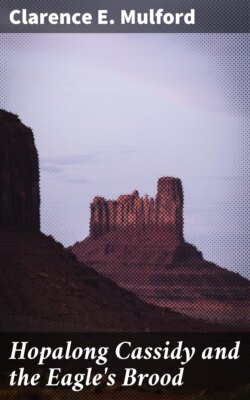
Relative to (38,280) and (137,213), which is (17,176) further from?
(137,213)

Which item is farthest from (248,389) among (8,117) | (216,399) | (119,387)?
(8,117)

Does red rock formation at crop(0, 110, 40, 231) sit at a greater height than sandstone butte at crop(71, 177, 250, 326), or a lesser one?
greater

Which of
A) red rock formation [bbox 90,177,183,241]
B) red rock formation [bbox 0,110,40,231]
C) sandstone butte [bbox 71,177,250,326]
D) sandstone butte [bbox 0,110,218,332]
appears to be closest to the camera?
sandstone butte [bbox 0,110,218,332]

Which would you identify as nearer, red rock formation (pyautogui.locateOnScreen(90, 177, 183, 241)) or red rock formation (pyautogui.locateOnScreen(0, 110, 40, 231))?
red rock formation (pyautogui.locateOnScreen(0, 110, 40, 231))

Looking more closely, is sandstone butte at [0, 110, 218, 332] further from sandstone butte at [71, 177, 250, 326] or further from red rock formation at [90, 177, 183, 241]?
red rock formation at [90, 177, 183, 241]

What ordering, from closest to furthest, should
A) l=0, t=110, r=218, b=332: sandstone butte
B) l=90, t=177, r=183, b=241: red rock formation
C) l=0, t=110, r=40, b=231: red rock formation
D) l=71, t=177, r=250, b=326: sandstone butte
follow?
l=0, t=110, r=218, b=332: sandstone butte < l=0, t=110, r=40, b=231: red rock formation < l=71, t=177, r=250, b=326: sandstone butte < l=90, t=177, r=183, b=241: red rock formation

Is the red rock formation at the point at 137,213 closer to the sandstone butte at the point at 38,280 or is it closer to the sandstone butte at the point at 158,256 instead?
the sandstone butte at the point at 158,256

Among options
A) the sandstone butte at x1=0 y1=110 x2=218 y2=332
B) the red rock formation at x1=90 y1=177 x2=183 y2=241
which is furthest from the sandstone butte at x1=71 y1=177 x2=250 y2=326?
the sandstone butte at x1=0 y1=110 x2=218 y2=332

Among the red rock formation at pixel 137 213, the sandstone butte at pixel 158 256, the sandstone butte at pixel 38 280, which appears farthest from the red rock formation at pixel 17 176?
the red rock formation at pixel 137 213
